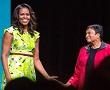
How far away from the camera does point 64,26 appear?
536cm

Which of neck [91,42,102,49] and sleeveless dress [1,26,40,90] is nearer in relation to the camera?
sleeveless dress [1,26,40,90]

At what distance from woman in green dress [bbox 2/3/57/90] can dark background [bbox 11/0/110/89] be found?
230cm

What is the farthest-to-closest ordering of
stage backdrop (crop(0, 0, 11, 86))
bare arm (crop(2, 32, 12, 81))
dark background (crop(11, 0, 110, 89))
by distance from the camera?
1. dark background (crop(11, 0, 110, 89))
2. stage backdrop (crop(0, 0, 11, 86))
3. bare arm (crop(2, 32, 12, 81))

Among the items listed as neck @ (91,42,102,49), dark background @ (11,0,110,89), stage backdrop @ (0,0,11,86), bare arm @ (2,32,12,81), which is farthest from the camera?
dark background @ (11,0,110,89)

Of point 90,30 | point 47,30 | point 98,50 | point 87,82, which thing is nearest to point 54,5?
point 47,30

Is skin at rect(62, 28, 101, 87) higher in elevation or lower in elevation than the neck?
higher

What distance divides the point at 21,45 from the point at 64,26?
2551mm

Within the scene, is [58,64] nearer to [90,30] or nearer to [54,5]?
[54,5]

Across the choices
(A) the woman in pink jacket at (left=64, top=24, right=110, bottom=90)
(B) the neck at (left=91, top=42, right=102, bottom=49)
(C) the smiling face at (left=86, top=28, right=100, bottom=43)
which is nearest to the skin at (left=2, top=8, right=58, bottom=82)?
(A) the woman in pink jacket at (left=64, top=24, right=110, bottom=90)

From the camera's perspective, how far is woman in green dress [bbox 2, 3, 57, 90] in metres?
2.83

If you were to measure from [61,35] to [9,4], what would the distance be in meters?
0.98

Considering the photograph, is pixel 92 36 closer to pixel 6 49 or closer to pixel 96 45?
pixel 96 45

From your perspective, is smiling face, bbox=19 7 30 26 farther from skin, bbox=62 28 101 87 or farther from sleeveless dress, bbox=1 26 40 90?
skin, bbox=62 28 101 87

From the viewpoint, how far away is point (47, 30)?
5277 millimetres
